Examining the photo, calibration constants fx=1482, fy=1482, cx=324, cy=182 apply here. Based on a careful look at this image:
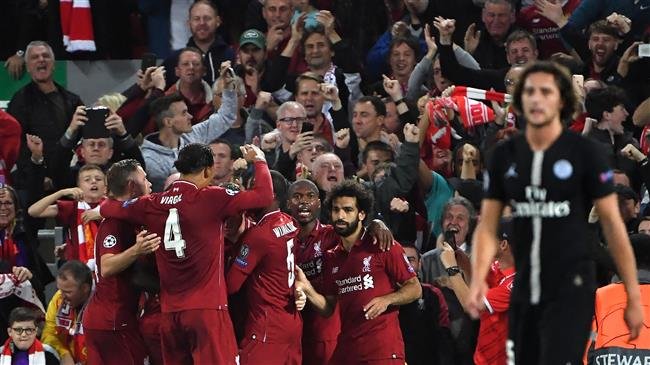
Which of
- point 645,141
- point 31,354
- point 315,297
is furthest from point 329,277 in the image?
point 645,141

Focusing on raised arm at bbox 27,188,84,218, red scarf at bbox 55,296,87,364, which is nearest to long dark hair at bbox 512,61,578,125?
red scarf at bbox 55,296,87,364

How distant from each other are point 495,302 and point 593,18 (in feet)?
18.3

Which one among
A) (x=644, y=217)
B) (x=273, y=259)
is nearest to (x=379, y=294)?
(x=273, y=259)

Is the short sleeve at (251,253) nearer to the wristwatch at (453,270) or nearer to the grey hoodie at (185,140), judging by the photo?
the wristwatch at (453,270)

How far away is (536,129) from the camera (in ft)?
23.4

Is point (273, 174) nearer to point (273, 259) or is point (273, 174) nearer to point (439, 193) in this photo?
point (273, 259)

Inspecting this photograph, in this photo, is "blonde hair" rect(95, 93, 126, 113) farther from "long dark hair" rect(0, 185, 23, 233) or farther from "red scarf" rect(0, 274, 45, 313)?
"red scarf" rect(0, 274, 45, 313)

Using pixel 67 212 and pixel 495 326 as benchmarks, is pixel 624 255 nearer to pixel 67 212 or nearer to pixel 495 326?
pixel 495 326

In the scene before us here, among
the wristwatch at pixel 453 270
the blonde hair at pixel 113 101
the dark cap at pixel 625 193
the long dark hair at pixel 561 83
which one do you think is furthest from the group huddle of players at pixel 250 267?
the blonde hair at pixel 113 101

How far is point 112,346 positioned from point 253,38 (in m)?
5.07

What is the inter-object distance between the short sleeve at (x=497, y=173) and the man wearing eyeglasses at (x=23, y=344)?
5471mm

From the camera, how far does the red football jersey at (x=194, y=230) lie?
979cm

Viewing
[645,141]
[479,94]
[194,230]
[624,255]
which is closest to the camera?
[624,255]

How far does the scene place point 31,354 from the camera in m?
11.7
